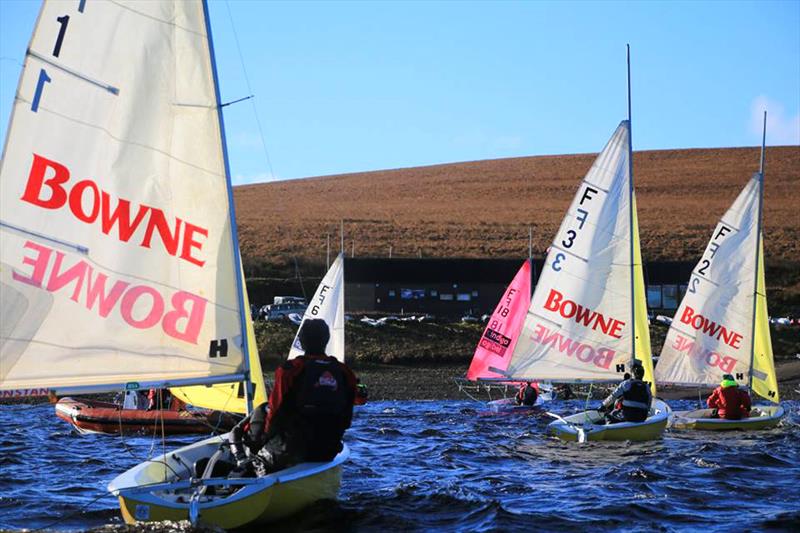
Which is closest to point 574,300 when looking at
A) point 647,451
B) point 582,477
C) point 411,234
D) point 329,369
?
point 647,451

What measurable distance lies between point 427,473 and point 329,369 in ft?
18.0

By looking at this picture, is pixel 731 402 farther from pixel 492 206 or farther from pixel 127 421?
pixel 492 206

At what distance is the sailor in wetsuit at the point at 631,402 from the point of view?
17766 mm

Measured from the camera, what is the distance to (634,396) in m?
17.8

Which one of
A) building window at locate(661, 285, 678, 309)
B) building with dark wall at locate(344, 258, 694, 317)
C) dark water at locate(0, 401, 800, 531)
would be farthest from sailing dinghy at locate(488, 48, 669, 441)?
building window at locate(661, 285, 678, 309)

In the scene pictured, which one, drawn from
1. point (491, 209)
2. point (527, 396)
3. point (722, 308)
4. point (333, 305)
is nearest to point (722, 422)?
point (722, 308)

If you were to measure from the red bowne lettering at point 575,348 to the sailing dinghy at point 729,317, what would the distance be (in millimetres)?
4320

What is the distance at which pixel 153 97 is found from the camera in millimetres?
10547

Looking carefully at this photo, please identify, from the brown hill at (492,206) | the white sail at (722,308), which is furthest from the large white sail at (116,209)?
the brown hill at (492,206)

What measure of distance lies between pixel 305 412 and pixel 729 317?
16240 millimetres

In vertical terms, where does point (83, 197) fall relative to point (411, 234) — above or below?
below

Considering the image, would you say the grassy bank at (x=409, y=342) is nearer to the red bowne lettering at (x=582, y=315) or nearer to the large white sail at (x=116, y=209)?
the red bowne lettering at (x=582, y=315)

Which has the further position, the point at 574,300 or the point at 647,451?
the point at 574,300

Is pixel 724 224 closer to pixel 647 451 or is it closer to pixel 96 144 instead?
pixel 647 451
